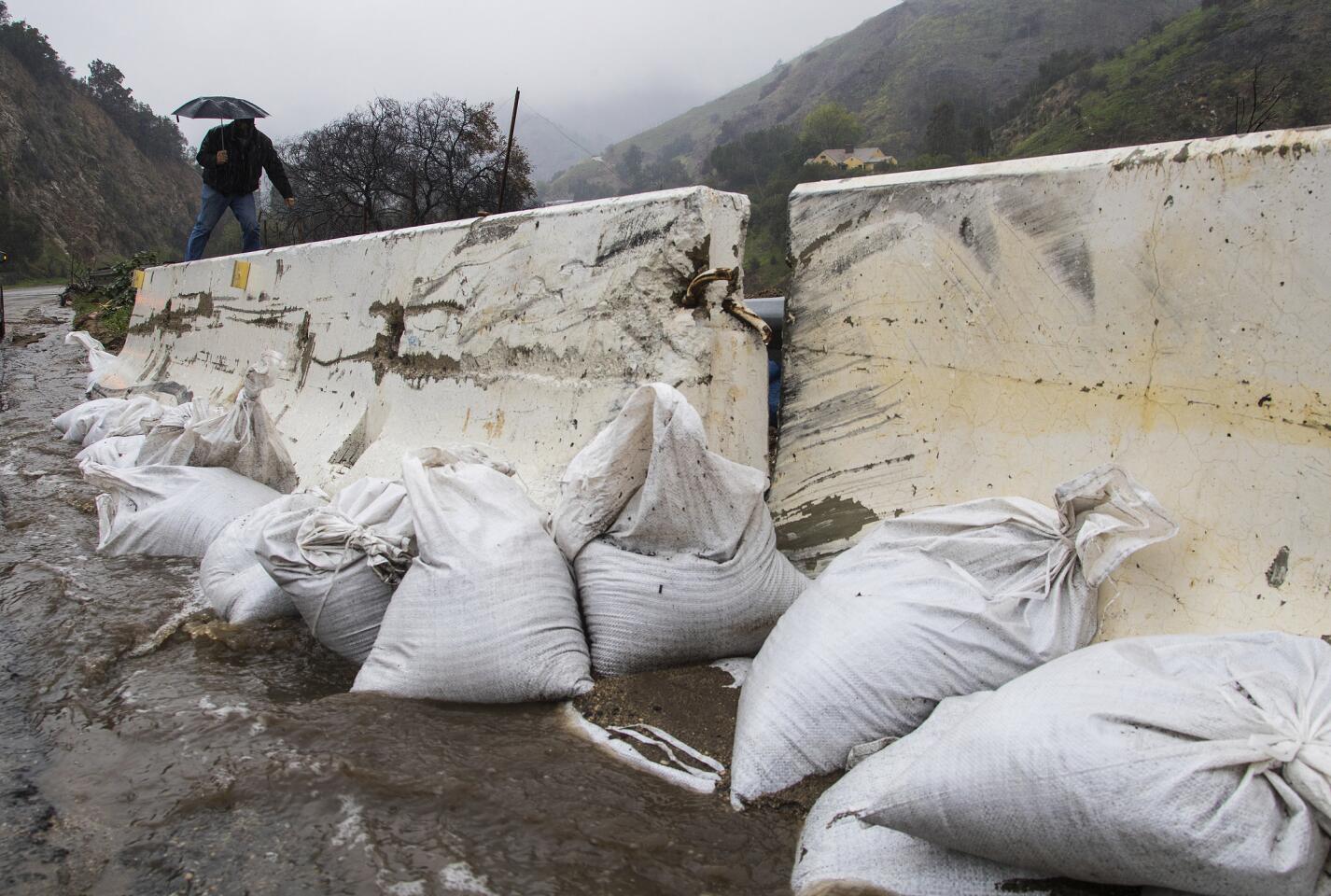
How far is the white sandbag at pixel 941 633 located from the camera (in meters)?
1.34

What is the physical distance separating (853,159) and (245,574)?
89.6 ft

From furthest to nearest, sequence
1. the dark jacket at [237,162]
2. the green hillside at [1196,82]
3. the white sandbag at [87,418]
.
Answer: the green hillside at [1196,82], the dark jacket at [237,162], the white sandbag at [87,418]

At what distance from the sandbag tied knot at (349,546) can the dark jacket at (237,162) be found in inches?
208

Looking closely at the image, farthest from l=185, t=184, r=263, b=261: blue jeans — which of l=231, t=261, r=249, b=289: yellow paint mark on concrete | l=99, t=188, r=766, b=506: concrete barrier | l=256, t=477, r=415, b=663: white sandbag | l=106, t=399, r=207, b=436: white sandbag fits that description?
l=256, t=477, r=415, b=663: white sandbag

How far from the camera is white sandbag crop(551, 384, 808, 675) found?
167cm

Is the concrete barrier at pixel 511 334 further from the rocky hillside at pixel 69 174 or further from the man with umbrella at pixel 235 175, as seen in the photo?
the rocky hillside at pixel 69 174

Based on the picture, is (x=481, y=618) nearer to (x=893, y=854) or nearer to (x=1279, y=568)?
(x=893, y=854)

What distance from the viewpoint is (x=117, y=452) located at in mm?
3301

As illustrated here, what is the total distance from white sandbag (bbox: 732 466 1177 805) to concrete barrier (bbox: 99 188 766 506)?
0.70 meters

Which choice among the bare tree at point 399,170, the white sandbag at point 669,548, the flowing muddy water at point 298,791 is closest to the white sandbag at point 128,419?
the flowing muddy water at point 298,791

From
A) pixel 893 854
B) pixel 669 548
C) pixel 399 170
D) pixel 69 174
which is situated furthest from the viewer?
pixel 69 174

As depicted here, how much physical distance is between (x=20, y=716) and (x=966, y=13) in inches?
2588

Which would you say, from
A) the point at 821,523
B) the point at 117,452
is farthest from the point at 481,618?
the point at 117,452

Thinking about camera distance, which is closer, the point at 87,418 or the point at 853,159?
the point at 87,418
